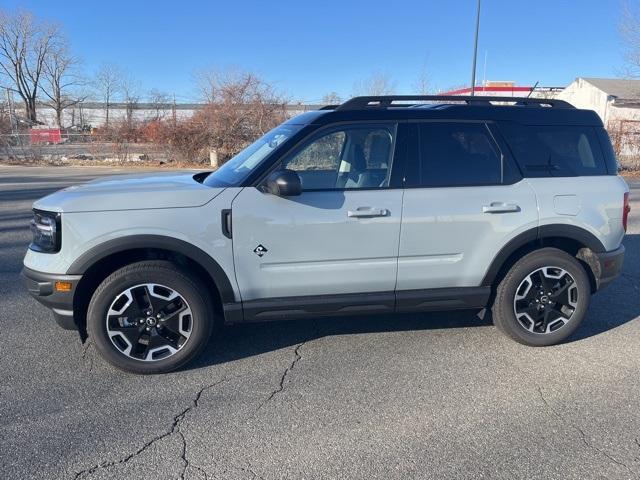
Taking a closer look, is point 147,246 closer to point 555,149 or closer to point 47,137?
point 555,149

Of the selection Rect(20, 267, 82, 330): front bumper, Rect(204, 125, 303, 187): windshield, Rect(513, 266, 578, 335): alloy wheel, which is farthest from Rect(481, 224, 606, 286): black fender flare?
Rect(20, 267, 82, 330): front bumper

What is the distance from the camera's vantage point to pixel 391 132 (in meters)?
3.64

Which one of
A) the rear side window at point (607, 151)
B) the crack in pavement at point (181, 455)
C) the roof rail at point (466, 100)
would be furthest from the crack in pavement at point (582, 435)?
the roof rail at point (466, 100)

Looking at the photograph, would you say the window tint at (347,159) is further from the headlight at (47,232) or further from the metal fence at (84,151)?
the metal fence at (84,151)

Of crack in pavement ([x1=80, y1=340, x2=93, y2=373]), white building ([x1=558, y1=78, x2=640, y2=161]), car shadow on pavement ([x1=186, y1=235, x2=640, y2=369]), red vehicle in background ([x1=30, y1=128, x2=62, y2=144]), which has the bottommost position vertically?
crack in pavement ([x1=80, y1=340, x2=93, y2=373])

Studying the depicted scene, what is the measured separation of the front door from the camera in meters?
3.36

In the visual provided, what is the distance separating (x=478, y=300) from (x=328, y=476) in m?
1.98

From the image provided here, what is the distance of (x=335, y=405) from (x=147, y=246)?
1.67 m

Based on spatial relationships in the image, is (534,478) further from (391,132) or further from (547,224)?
(391,132)

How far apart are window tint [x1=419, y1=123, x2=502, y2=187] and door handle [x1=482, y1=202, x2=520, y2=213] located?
0.18 meters

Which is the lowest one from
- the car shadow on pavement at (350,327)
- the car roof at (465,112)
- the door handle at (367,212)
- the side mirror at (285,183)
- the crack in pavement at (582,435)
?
the crack in pavement at (582,435)

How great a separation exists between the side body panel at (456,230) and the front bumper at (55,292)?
2.37m

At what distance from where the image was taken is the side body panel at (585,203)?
148 inches

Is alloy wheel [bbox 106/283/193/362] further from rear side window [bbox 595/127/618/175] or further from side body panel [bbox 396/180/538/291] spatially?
rear side window [bbox 595/127/618/175]
